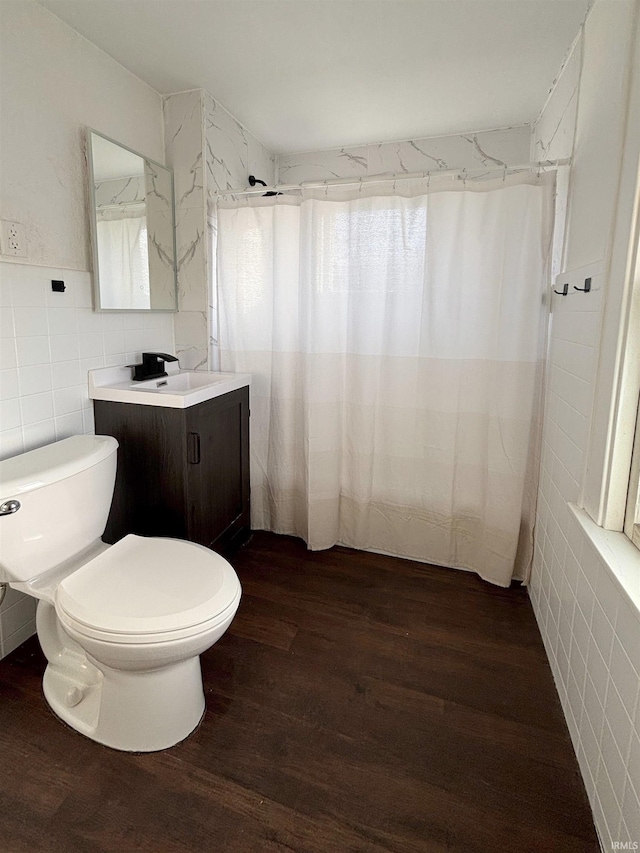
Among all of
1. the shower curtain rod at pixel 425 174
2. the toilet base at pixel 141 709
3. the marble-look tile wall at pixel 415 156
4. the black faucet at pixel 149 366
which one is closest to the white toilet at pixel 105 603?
the toilet base at pixel 141 709

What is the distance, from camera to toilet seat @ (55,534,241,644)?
121 centimetres

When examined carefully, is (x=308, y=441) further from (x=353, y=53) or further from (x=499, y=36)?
(x=499, y=36)

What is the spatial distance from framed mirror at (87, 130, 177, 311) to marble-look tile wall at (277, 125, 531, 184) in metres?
1.05

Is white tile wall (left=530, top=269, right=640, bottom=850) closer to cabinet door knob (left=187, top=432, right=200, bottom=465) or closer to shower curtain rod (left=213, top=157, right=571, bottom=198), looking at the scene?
shower curtain rod (left=213, top=157, right=571, bottom=198)

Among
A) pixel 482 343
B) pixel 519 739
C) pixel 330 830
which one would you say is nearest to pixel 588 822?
pixel 519 739

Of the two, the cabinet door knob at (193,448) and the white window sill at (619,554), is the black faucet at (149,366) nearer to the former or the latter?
the cabinet door knob at (193,448)

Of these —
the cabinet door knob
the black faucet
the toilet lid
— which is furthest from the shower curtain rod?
the toilet lid

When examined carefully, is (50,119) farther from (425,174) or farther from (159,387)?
(425,174)

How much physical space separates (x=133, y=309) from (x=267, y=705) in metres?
1.71

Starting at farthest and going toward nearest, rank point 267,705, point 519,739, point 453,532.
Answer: point 453,532
point 267,705
point 519,739

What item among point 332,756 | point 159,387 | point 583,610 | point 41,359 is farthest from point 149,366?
point 583,610

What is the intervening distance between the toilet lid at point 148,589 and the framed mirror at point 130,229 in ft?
3.52

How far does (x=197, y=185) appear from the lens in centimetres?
229

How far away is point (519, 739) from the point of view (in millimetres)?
1399
